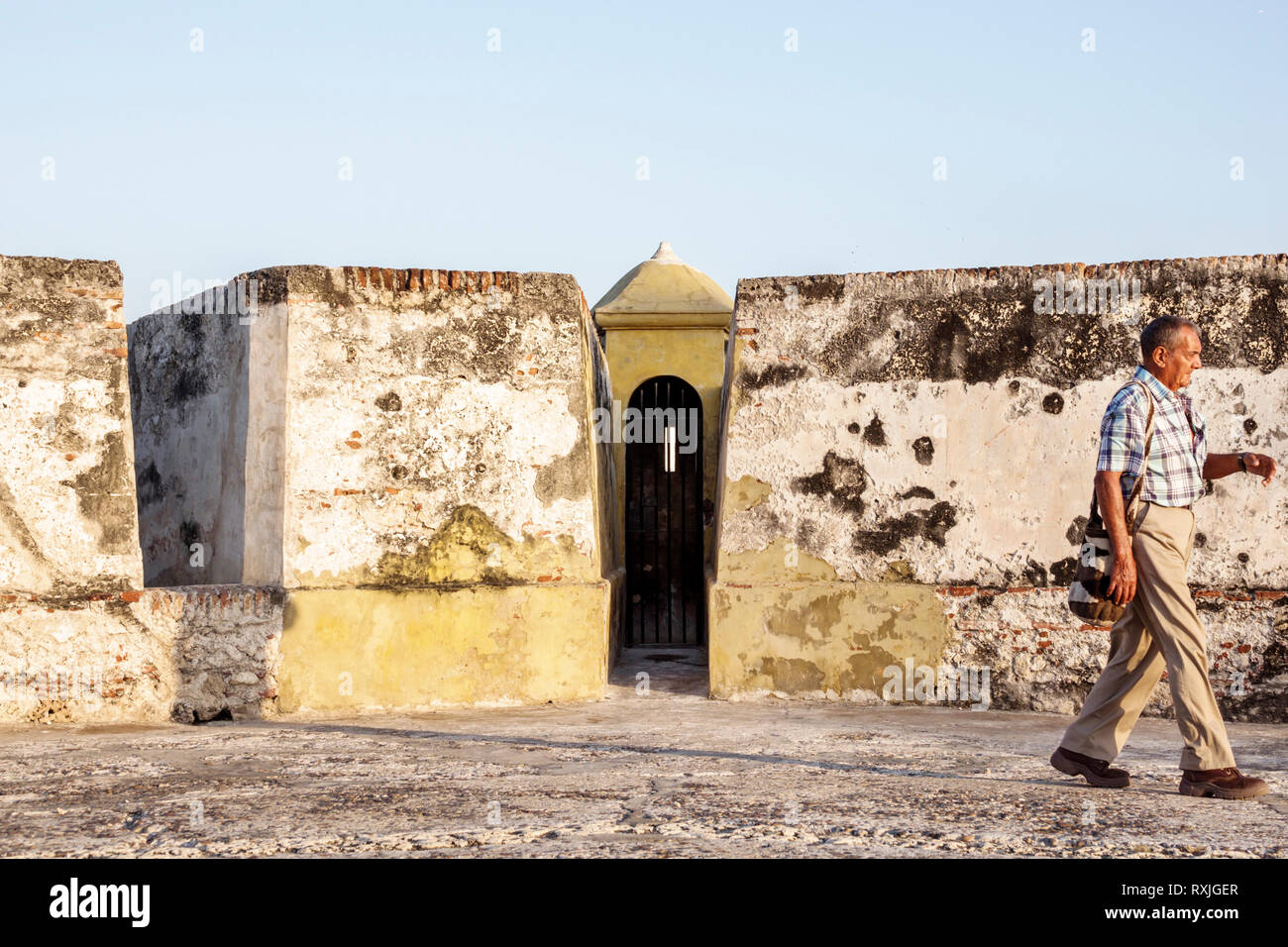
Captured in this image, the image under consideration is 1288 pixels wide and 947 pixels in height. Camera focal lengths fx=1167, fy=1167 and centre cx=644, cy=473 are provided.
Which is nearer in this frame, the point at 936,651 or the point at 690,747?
the point at 690,747

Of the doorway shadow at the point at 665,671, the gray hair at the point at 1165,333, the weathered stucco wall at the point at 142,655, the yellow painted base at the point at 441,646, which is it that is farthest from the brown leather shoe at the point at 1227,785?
the weathered stucco wall at the point at 142,655

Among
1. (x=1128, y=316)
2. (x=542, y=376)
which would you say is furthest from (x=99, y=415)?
(x=1128, y=316)

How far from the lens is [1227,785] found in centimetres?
413

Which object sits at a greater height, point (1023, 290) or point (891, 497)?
point (1023, 290)

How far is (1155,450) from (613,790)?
2.36 meters

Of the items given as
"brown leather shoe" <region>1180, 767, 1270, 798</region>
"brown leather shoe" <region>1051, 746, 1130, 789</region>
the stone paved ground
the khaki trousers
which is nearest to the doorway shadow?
the stone paved ground

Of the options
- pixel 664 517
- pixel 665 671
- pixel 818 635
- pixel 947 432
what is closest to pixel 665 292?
pixel 664 517

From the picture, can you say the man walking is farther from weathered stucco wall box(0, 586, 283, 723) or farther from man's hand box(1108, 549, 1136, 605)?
weathered stucco wall box(0, 586, 283, 723)

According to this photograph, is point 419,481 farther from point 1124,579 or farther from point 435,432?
point 1124,579

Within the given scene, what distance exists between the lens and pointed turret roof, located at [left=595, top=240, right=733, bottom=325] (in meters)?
12.0

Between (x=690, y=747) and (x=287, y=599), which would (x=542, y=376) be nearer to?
(x=287, y=599)

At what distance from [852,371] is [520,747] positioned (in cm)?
320

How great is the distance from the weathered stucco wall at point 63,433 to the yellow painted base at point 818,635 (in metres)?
3.49

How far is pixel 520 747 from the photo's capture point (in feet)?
18.2
